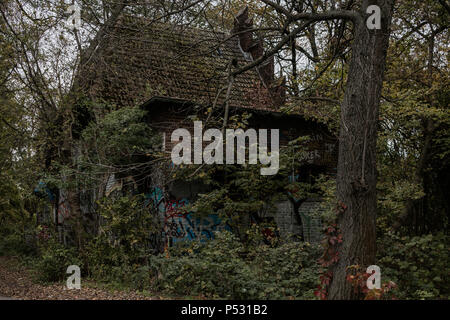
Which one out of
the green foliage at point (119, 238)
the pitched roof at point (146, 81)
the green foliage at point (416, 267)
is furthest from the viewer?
the pitched roof at point (146, 81)

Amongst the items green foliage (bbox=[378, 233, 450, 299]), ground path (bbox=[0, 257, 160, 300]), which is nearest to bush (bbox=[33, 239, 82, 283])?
ground path (bbox=[0, 257, 160, 300])

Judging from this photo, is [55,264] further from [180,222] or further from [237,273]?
[237,273]

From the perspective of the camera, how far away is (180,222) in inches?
468

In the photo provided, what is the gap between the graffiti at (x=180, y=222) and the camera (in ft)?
38.7

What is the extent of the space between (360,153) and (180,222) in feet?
21.1

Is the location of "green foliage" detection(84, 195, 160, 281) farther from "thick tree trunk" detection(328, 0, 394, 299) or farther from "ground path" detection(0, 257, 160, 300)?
"thick tree trunk" detection(328, 0, 394, 299)

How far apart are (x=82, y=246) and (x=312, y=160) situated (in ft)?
24.9

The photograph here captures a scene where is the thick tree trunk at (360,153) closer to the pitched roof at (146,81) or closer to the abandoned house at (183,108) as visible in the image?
the abandoned house at (183,108)

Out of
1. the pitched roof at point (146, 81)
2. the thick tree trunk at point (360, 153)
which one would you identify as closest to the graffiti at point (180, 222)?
the pitched roof at point (146, 81)

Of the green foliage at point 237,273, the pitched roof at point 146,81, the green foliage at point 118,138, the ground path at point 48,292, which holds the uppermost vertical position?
the pitched roof at point 146,81

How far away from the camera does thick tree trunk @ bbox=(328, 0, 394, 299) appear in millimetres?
6488

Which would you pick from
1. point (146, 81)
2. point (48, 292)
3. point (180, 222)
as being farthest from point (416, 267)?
point (146, 81)

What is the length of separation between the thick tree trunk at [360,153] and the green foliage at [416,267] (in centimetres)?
97
